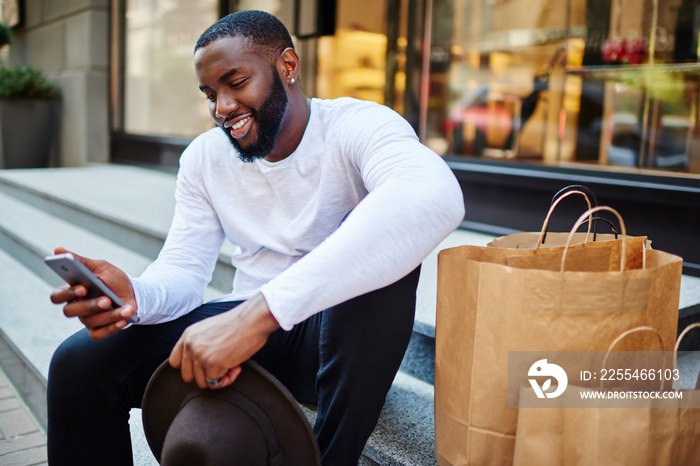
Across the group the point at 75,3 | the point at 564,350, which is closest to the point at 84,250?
the point at 564,350

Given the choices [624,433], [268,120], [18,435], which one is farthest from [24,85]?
[624,433]

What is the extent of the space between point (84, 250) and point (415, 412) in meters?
2.70

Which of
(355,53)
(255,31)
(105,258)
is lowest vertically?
(105,258)

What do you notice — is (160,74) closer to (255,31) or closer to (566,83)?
(566,83)

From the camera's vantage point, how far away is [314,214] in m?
1.63

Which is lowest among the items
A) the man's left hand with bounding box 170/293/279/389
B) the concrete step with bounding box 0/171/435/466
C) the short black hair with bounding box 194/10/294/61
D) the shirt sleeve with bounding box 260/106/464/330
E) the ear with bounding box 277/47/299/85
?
the concrete step with bounding box 0/171/435/466

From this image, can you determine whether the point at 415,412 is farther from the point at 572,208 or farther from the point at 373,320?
the point at 572,208

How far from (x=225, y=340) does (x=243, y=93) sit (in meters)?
0.76

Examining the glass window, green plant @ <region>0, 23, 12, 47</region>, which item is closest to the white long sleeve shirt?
the glass window

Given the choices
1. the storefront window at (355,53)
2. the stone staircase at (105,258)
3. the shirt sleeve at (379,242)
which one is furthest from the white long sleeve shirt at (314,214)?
the storefront window at (355,53)

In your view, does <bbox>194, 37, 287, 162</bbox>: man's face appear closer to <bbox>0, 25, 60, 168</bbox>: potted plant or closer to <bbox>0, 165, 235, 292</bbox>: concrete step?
<bbox>0, 165, 235, 292</bbox>: concrete step

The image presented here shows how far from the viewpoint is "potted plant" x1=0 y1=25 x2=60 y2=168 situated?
6.49 m

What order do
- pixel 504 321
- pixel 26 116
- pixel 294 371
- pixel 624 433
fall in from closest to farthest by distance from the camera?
pixel 624 433 → pixel 504 321 → pixel 294 371 → pixel 26 116

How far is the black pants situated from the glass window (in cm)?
536
